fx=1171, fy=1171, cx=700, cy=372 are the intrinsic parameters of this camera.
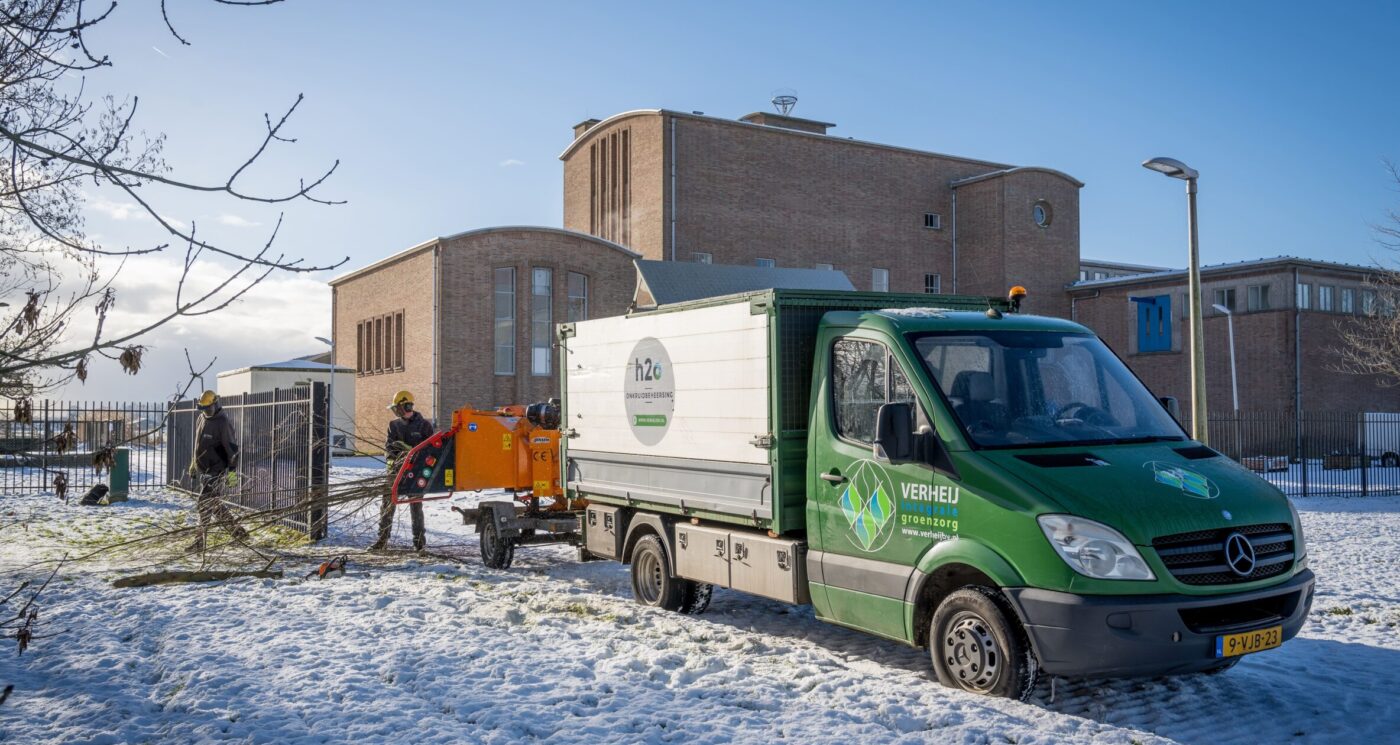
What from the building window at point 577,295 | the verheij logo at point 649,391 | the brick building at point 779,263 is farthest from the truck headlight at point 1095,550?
the building window at point 577,295

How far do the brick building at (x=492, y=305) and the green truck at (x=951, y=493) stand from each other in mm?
34987

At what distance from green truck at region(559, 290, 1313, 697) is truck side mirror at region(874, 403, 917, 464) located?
0.04 ft

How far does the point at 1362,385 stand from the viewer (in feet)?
151

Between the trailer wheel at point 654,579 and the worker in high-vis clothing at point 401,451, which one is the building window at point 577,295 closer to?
the worker in high-vis clothing at point 401,451

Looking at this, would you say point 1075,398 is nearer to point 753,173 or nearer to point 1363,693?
point 1363,693

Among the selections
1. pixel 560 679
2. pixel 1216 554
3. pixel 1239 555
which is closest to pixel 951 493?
pixel 1216 554

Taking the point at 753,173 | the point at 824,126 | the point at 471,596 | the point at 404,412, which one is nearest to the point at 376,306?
the point at 753,173

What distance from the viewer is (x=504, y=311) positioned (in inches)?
1804

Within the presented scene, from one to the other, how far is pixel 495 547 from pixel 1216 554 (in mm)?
8378

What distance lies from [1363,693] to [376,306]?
48501mm

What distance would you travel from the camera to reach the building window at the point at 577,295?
4653 cm

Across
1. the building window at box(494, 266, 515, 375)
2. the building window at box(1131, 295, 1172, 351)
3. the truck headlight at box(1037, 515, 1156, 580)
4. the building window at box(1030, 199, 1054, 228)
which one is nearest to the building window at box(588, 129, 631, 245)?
the building window at box(494, 266, 515, 375)

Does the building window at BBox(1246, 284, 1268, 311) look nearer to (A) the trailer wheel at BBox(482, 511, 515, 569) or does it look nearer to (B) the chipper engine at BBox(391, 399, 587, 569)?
(B) the chipper engine at BBox(391, 399, 587, 569)

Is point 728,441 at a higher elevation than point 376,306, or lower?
lower
